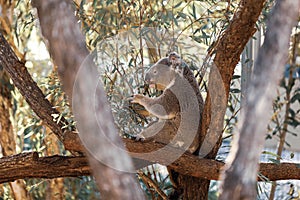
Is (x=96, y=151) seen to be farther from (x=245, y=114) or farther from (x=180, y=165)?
(x=180, y=165)

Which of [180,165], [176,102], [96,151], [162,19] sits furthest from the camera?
[162,19]

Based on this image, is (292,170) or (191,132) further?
(191,132)

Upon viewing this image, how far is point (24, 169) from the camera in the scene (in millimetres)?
2582

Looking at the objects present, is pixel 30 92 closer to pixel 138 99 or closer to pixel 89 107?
pixel 138 99

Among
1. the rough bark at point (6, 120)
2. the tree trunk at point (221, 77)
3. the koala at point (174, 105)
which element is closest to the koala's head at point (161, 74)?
the koala at point (174, 105)

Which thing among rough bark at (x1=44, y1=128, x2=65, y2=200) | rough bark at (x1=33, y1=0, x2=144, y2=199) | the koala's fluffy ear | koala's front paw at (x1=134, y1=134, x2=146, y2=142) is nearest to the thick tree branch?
koala's front paw at (x1=134, y1=134, x2=146, y2=142)

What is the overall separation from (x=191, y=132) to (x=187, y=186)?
268mm

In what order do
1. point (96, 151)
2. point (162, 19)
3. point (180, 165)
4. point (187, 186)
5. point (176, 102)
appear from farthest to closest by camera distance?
point (162, 19) → point (176, 102) → point (187, 186) → point (180, 165) → point (96, 151)

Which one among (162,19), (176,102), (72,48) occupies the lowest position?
(72,48)

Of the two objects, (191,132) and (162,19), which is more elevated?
(162,19)

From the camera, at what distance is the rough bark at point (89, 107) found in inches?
54.1

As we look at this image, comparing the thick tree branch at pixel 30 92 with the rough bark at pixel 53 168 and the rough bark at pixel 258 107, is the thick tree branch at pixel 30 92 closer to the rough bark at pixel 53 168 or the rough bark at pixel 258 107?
the rough bark at pixel 53 168

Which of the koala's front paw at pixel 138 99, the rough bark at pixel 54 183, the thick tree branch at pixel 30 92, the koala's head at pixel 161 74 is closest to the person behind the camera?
the thick tree branch at pixel 30 92

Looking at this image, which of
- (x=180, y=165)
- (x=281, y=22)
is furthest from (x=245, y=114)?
(x=180, y=165)
